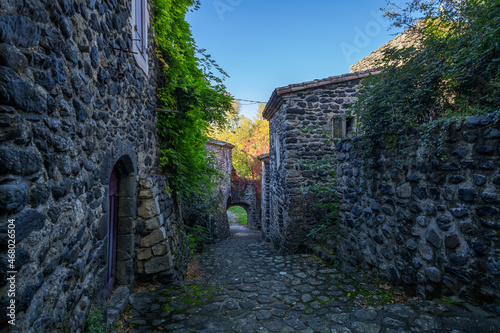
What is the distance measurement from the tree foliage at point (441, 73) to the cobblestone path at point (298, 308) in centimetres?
186

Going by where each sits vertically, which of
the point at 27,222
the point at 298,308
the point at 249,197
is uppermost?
the point at 27,222

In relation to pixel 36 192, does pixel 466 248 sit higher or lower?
lower

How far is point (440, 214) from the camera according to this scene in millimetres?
2592

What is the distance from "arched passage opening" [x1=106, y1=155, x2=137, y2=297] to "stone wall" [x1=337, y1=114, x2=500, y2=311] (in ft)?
10.7

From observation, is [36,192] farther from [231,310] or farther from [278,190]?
[278,190]

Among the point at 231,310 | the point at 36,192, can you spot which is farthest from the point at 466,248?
the point at 36,192

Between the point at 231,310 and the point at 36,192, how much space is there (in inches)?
88.0

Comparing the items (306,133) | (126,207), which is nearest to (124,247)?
(126,207)

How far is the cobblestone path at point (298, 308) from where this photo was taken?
7.73 ft

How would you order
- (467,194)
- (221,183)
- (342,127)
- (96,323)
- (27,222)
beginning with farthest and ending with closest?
(221,183) < (342,127) < (467,194) < (96,323) < (27,222)

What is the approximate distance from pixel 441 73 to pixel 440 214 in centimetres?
155

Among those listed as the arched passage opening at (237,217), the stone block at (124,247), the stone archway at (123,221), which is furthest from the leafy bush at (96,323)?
the arched passage opening at (237,217)

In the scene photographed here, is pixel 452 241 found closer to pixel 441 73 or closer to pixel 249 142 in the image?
pixel 441 73

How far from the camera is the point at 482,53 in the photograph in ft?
8.46
